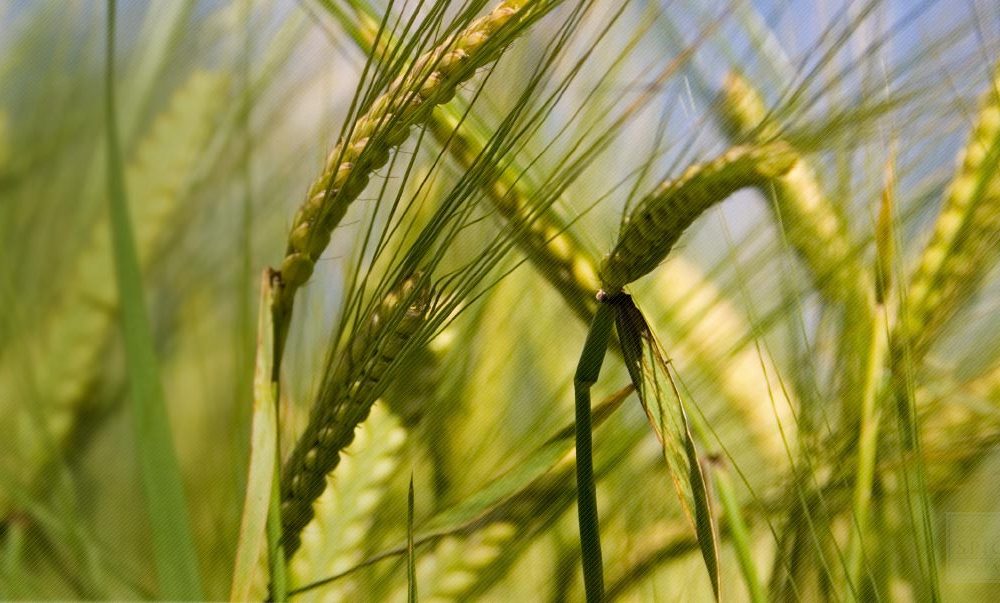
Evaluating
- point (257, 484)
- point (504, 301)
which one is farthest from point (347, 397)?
point (504, 301)

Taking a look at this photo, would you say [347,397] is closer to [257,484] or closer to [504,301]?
[257,484]

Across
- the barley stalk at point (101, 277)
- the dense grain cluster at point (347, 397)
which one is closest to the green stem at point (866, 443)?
the dense grain cluster at point (347, 397)

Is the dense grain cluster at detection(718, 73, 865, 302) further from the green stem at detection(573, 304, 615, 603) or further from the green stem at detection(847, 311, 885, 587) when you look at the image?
the green stem at detection(573, 304, 615, 603)

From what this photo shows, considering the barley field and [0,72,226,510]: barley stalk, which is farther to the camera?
[0,72,226,510]: barley stalk

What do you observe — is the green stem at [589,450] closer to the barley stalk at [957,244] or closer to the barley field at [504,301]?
the barley field at [504,301]

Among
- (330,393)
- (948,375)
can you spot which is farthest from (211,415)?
(948,375)

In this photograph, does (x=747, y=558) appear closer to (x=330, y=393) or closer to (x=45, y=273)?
(x=330, y=393)

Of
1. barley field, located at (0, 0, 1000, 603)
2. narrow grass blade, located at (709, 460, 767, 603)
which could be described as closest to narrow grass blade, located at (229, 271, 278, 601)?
barley field, located at (0, 0, 1000, 603)

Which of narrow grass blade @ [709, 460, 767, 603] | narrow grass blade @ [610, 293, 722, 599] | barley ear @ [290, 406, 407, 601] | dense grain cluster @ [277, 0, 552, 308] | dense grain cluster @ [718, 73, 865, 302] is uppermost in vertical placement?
dense grain cluster @ [718, 73, 865, 302]
